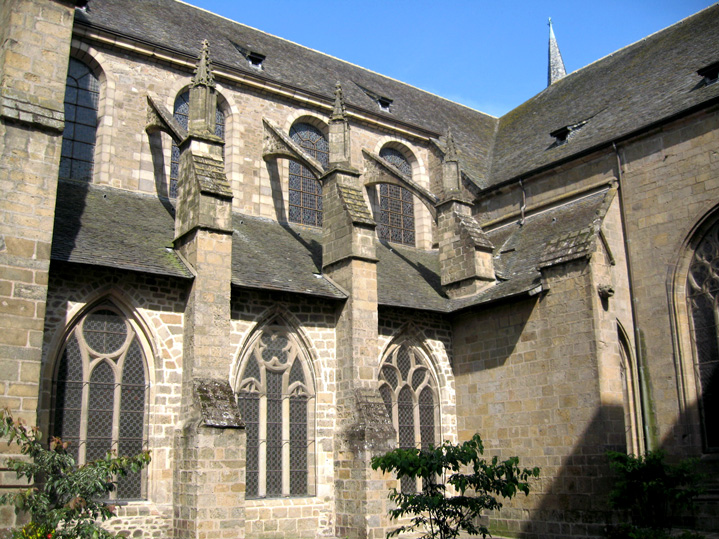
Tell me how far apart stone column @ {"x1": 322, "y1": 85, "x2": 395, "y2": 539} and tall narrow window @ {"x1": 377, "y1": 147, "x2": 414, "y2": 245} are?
4.58 metres

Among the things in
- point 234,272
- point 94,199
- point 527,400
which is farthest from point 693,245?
point 94,199

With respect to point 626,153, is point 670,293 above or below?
below

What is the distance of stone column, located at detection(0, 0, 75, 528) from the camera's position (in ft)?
33.5

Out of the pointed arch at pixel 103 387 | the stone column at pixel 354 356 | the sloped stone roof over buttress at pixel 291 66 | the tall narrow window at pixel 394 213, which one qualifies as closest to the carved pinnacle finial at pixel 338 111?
the stone column at pixel 354 356

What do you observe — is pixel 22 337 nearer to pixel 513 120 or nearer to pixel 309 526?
pixel 309 526

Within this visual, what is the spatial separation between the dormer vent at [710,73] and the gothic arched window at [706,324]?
3648 millimetres

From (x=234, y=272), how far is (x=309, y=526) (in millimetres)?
4961

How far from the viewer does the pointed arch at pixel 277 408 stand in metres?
14.1

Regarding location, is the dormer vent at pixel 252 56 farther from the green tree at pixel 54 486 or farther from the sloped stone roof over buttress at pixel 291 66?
the green tree at pixel 54 486

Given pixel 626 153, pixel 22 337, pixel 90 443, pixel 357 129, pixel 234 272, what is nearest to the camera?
pixel 22 337

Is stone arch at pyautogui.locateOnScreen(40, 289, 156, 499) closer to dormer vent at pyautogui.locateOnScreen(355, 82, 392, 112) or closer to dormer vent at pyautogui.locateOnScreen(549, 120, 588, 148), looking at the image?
dormer vent at pyautogui.locateOnScreen(355, 82, 392, 112)

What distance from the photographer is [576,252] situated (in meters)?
14.4

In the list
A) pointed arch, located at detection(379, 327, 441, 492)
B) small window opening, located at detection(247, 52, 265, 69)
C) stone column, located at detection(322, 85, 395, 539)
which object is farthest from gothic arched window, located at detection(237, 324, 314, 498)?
small window opening, located at detection(247, 52, 265, 69)

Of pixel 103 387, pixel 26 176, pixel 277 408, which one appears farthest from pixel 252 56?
pixel 103 387
